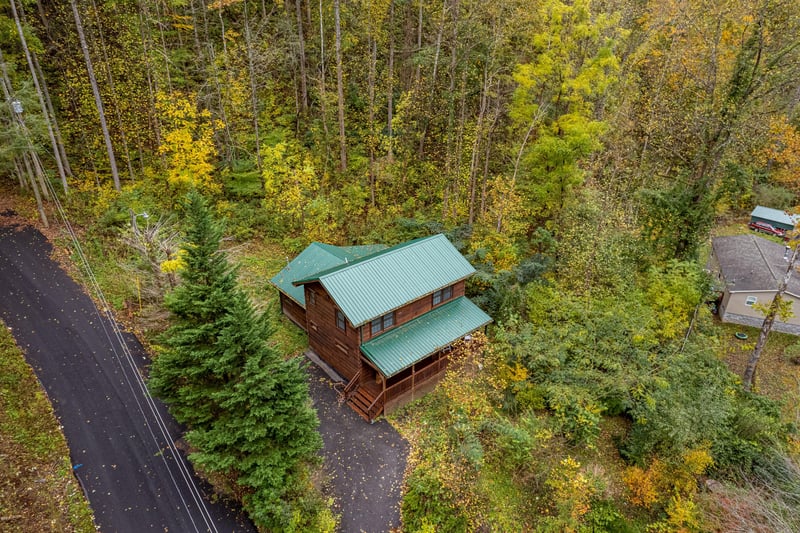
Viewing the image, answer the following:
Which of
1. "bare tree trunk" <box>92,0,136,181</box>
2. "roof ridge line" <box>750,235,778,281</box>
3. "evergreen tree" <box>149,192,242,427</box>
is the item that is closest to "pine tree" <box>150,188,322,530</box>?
"evergreen tree" <box>149,192,242,427</box>

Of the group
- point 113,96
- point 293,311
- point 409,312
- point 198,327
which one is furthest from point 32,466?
point 113,96

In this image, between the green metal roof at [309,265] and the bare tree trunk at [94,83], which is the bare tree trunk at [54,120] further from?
the green metal roof at [309,265]

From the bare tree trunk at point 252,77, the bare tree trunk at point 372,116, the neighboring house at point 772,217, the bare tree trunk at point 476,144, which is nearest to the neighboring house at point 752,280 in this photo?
the neighboring house at point 772,217

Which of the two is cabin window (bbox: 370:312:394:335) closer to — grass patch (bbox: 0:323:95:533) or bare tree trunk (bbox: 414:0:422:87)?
grass patch (bbox: 0:323:95:533)

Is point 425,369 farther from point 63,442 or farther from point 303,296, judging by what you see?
point 63,442

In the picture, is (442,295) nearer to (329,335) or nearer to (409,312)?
(409,312)
